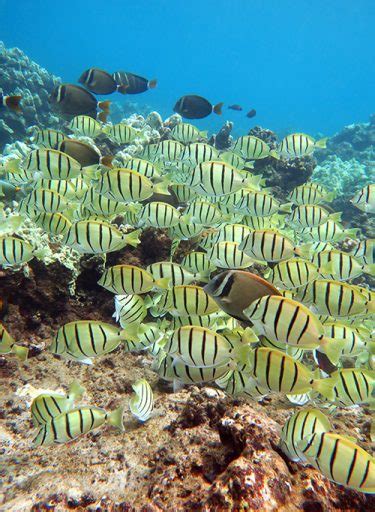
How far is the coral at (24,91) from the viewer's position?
645 inches

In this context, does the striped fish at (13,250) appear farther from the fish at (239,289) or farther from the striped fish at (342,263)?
the striped fish at (342,263)

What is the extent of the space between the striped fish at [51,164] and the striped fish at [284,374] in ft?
11.4

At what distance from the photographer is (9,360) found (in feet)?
15.5

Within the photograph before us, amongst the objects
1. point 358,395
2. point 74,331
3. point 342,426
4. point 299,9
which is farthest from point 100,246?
point 299,9

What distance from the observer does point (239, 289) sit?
2.72 meters

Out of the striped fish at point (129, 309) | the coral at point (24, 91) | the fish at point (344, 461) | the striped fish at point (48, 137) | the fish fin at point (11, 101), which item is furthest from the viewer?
the coral at point (24, 91)

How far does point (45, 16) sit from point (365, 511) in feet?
599

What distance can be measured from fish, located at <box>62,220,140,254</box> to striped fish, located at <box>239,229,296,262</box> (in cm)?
143

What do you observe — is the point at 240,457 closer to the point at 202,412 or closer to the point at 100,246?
the point at 202,412

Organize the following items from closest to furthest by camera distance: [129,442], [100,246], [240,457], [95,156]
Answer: [240,457] → [129,442] → [100,246] → [95,156]

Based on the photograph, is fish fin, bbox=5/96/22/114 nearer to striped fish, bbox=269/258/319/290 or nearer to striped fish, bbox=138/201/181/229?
striped fish, bbox=138/201/181/229

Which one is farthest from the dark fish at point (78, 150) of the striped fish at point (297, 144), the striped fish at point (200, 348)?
the striped fish at point (297, 144)

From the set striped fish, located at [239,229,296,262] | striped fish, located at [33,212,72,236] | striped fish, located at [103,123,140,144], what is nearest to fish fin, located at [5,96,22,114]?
striped fish, located at [103,123,140,144]

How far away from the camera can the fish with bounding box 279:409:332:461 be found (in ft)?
8.41
